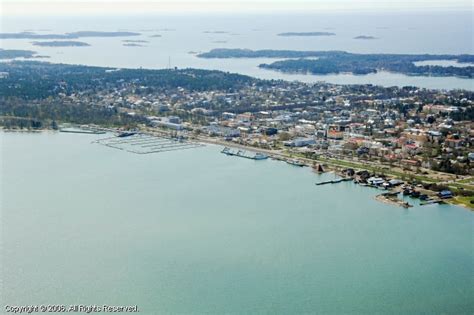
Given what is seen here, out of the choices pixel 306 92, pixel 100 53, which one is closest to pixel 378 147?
pixel 306 92

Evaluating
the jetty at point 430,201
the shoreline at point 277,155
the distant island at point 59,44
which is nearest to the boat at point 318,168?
the shoreline at point 277,155

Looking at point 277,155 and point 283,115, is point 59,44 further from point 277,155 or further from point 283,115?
point 277,155

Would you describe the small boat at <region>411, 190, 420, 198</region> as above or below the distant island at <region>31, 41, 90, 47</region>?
below

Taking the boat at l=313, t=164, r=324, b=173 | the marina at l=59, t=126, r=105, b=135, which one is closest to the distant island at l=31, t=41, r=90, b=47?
the marina at l=59, t=126, r=105, b=135

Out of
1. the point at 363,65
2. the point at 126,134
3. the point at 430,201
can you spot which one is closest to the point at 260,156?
the point at 126,134

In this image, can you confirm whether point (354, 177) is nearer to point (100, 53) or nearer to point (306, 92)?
point (306, 92)

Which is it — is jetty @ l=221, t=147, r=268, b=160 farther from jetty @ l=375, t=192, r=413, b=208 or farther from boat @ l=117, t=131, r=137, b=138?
jetty @ l=375, t=192, r=413, b=208
